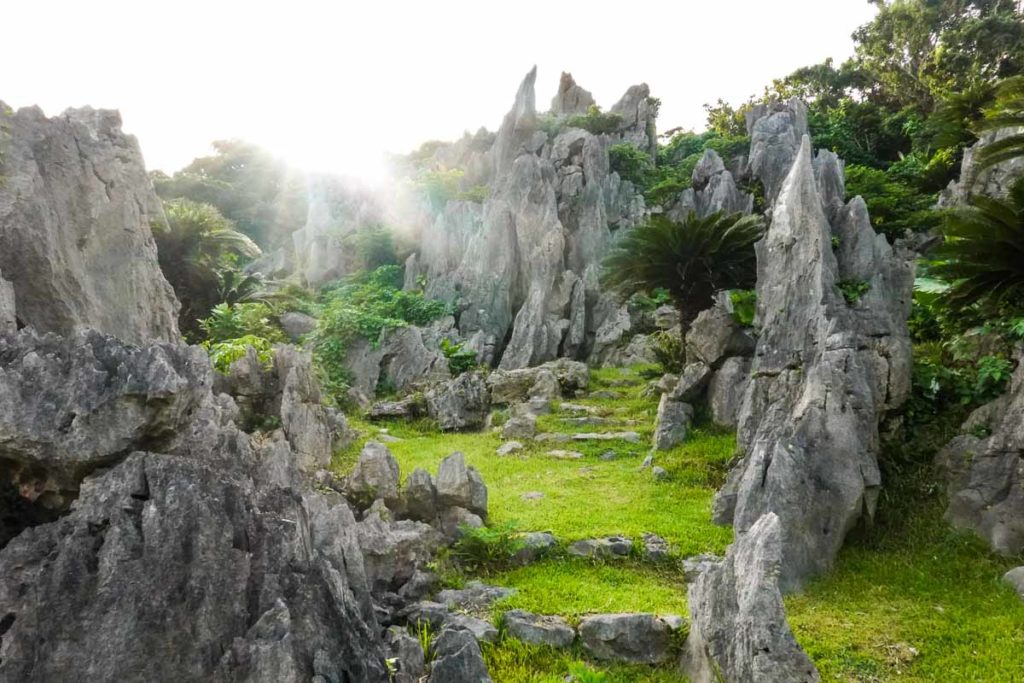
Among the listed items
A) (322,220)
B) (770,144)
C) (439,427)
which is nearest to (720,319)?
(439,427)

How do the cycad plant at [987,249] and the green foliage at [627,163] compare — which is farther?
the green foliage at [627,163]

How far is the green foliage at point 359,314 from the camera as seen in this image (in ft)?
67.5

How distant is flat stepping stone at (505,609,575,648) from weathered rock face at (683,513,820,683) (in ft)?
3.73

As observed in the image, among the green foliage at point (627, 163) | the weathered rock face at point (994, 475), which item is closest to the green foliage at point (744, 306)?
the weathered rock face at point (994, 475)

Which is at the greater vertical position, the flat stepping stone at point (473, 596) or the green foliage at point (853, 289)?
the green foliage at point (853, 289)

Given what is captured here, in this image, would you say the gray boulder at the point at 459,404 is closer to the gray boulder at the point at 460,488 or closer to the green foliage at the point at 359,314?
the green foliage at the point at 359,314

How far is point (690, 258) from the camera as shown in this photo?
14.6 m

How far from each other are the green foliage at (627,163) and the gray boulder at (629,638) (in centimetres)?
2890

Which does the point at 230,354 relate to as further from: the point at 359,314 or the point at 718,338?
the point at 718,338

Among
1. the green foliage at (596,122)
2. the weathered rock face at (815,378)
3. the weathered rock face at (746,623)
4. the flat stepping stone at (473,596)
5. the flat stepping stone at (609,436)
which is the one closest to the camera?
the weathered rock face at (746,623)

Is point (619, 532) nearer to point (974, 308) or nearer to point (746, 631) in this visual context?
point (746, 631)

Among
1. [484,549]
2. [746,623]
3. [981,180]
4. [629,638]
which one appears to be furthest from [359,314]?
[981,180]

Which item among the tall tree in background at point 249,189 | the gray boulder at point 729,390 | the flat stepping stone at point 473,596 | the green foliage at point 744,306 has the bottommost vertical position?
the flat stepping stone at point 473,596

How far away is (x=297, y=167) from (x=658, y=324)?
29.5 metres
